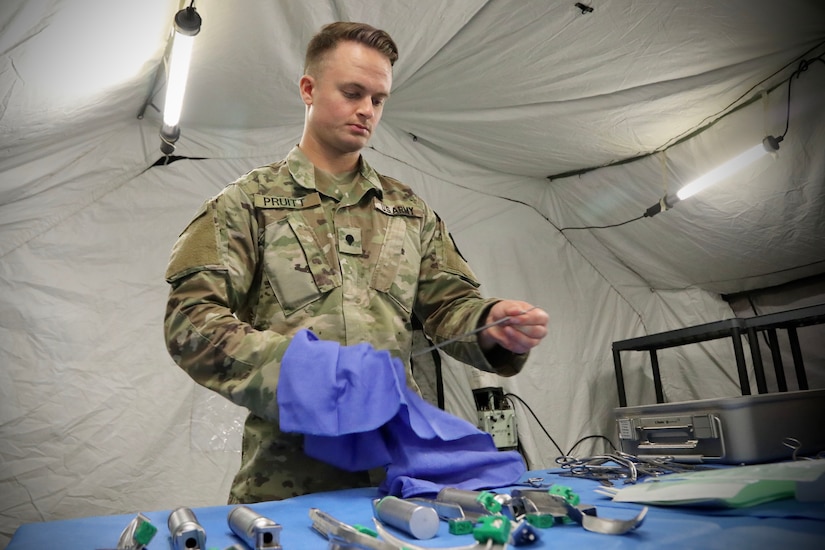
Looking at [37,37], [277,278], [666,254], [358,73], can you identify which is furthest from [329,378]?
[666,254]

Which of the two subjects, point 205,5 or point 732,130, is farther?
point 732,130

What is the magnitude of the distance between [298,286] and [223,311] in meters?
0.18

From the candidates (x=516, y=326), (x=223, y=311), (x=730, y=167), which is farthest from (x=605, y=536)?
(x=730, y=167)

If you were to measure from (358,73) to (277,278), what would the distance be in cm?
43

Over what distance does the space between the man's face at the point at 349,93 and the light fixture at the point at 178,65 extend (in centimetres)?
59

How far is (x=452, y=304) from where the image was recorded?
44.5 inches

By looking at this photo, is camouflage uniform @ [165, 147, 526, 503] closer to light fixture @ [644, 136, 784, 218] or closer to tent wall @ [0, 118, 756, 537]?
tent wall @ [0, 118, 756, 537]

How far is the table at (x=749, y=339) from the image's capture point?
2.07m

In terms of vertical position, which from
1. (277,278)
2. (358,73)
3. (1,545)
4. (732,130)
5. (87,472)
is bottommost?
(1,545)

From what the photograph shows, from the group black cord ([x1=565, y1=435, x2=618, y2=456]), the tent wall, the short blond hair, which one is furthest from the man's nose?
black cord ([x1=565, y1=435, x2=618, y2=456])

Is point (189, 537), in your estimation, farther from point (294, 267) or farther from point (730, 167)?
point (730, 167)

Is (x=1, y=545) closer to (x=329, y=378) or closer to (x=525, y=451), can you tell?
(x=329, y=378)

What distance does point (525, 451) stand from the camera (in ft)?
8.98

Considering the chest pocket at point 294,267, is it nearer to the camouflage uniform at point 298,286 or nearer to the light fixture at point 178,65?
the camouflage uniform at point 298,286
